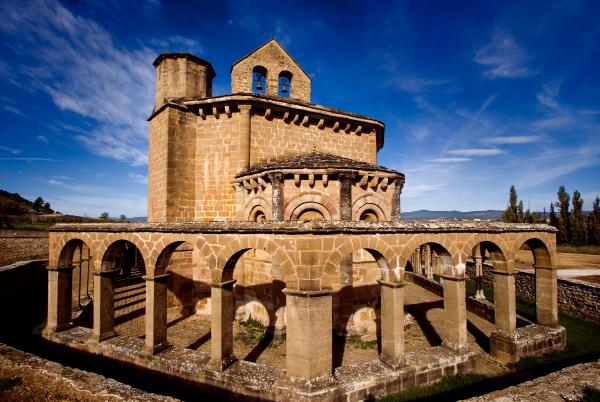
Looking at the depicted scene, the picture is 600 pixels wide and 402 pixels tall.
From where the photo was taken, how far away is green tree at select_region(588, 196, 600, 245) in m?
33.7

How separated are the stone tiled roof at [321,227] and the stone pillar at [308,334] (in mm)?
1277

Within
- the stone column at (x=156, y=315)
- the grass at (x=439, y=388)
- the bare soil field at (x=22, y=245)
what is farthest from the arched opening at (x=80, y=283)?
the bare soil field at (x=22, y=245)

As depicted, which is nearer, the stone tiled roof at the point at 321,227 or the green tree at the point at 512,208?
the stone tiled roof at the point at 321,227

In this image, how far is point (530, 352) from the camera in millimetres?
7754

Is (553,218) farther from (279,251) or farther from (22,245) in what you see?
(22,245)

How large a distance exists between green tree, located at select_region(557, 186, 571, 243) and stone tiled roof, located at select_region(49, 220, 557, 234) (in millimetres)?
38469

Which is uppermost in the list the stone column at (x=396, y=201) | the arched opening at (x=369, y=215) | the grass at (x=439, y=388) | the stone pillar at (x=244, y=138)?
the stone pillar at (x=244, y=138)

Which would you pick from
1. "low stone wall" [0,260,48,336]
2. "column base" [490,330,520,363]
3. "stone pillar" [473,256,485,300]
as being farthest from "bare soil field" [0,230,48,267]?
"stone pillar" [473,256,485,300]

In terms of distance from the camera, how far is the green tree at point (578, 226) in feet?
114

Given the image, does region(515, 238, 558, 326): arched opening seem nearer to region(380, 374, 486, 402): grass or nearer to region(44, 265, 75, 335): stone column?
region(380, 374, 486, 402): grass

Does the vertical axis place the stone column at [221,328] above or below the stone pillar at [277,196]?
below

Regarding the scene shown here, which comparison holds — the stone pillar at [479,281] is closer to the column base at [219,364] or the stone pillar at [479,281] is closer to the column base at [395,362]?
the column base at [395,362]

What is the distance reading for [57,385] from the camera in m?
5.17

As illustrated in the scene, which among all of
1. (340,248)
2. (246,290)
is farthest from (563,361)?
(246,290)
